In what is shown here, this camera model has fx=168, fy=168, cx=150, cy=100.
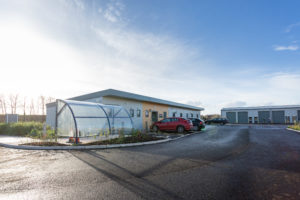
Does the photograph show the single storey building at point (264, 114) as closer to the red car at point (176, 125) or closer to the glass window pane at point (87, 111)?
the red car at point (176, 125)

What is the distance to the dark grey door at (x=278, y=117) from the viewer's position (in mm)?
35938

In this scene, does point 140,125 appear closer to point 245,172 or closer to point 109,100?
point 109,100

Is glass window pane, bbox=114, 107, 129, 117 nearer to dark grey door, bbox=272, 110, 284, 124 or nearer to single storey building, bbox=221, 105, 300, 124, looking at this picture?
single storey building, bbox=221, 105, 300, 124

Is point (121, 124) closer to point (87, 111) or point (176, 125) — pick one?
point (87, 111)

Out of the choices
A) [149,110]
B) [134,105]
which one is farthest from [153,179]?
[149,110]

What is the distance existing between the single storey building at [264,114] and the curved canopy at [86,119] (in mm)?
34623

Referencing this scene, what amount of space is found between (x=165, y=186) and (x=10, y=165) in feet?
17.3

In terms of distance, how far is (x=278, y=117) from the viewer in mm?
36281

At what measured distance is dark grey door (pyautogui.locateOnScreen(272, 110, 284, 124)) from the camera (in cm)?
3594

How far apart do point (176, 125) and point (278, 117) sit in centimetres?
3227

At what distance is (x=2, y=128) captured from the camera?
1719 centimetres

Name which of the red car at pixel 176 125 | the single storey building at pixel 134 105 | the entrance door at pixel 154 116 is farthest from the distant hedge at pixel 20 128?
the entrance door at pixel 154 116

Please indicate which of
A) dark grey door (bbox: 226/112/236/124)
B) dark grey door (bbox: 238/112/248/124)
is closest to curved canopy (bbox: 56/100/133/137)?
dark grey door (bbox: 226/112/236/124)

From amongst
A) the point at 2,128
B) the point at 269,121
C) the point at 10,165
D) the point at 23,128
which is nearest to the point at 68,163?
the point at 10,165
